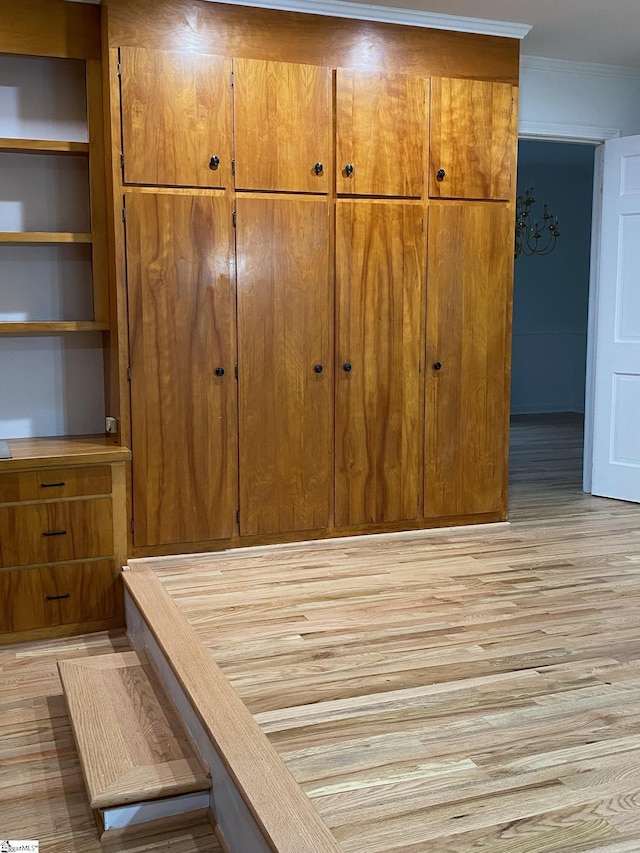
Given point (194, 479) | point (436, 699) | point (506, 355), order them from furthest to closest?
point (506, 355)
point (194, 479)
point (436, 699)

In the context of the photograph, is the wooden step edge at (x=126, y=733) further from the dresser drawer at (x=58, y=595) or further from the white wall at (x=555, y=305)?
the white wall at (x=555, y=305)

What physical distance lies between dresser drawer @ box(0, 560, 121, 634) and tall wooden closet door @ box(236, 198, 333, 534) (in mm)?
759

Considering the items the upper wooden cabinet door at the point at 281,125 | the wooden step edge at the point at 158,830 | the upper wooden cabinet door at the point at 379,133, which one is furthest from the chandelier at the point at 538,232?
the wooden step edge at the point at 158,830

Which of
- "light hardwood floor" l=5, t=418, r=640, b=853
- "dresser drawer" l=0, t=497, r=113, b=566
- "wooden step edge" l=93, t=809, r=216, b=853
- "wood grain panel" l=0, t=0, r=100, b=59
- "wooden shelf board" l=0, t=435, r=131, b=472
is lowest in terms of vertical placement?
"wooden step edge" l=93, t=809, r=216, b=853

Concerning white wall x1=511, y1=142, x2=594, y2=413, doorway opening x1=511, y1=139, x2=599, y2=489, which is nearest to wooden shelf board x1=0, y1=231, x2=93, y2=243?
doorway opening x1=511, y1=139, x2=599, y2=489

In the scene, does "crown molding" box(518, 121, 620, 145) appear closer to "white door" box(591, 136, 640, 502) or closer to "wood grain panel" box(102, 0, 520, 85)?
"white door" box(591, 136, 640, 502)

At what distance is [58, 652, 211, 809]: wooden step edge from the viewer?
2.27 meters

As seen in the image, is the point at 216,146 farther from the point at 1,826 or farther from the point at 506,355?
the point at 1,826

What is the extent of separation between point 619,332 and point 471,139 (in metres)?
1.54

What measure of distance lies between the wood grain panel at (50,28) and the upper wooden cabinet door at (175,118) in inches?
9.8

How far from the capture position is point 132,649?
11.1 ft

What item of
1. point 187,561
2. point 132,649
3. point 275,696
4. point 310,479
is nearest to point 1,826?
point 275,696

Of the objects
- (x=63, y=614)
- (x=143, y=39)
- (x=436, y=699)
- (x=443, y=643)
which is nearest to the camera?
(x=436, y=699)

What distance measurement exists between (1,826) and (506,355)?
10.6ft
